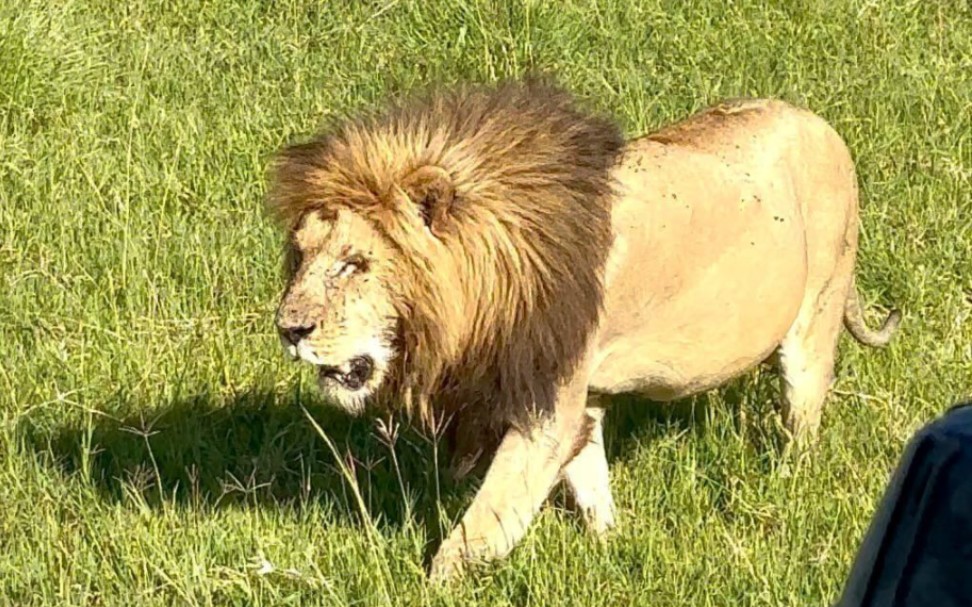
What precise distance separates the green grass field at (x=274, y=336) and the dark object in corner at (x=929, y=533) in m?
2.49

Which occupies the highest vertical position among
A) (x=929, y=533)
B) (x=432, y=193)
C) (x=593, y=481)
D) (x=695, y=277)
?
(x=929, y=533)

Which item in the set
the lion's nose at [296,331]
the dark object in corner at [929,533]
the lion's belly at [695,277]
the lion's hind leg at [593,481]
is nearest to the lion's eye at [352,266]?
the lion's nose at [296,331]

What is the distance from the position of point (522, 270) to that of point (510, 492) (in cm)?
44

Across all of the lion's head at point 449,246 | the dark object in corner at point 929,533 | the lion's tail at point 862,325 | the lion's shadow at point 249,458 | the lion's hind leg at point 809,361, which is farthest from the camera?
the lion's tail at point 862,325

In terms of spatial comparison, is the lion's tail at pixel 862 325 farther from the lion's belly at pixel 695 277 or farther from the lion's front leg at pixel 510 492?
the lion's front leg at pixel 510 492

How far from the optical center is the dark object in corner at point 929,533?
45cm

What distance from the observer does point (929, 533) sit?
453mm

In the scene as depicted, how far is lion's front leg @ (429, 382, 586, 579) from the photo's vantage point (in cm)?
→ 310

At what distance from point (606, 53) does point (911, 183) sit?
1318 mm

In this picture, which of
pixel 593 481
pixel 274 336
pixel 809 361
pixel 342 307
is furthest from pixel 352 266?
pixel 809 361

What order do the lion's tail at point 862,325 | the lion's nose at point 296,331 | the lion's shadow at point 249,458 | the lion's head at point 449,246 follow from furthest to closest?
the lion's tail at point 862,325 → the lion's shadow at point 249,458 → the lion's head at point 449,246 → the lion's nose at point 296,331

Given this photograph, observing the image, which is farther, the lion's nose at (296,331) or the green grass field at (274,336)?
the green grass field at (274,336)

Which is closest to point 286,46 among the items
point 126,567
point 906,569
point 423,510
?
point 423,510

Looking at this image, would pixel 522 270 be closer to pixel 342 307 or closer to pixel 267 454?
pixel 342 307
